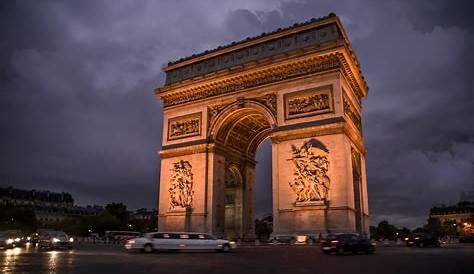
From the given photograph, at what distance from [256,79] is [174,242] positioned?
15057 millimetres

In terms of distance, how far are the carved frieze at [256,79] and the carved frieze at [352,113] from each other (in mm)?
2871

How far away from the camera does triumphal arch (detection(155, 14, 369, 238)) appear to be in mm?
25969

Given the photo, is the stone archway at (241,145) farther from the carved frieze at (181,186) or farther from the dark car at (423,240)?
the dark car at (423,240)

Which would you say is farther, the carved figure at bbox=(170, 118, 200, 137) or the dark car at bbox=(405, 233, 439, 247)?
the carved figure at bbox=(170, 118, 200, 137)

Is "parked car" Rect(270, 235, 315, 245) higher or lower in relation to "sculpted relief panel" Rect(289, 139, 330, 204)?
lower

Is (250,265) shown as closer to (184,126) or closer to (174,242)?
(174,242)

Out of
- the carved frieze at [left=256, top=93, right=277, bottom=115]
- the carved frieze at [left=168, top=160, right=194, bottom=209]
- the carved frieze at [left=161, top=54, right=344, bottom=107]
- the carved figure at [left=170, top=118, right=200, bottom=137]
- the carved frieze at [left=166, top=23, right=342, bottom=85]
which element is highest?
the carved frieze at [left=166, top=23, right=342, bottom=85]

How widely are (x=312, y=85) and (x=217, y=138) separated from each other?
8763 millimetres

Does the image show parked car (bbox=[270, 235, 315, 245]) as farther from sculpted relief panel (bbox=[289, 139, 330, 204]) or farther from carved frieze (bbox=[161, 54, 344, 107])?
carved frieze (bbox=[161, 54, 344, 107])

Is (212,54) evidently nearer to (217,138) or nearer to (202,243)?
(217,138)

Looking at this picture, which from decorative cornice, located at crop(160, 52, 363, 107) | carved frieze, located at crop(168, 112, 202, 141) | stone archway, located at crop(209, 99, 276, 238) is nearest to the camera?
decorative cornice, located at crop(160, 52, 363, 107)

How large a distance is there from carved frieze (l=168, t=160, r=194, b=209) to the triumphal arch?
0.08m

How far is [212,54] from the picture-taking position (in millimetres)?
33281

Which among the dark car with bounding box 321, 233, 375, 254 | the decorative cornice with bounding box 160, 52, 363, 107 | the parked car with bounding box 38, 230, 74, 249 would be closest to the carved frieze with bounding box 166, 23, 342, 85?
the decorative cornice with bounding box 160, 52, 363, 107
